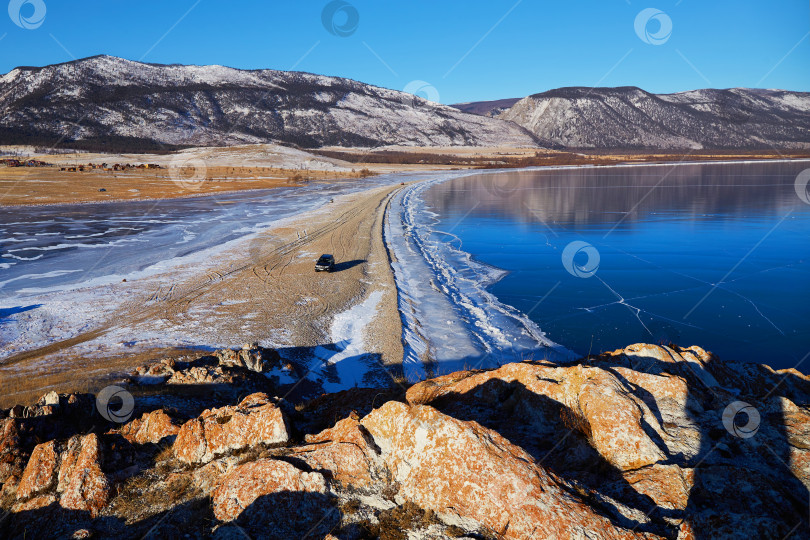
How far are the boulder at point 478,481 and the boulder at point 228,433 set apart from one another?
183 cm

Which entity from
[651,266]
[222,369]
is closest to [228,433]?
[222,369]

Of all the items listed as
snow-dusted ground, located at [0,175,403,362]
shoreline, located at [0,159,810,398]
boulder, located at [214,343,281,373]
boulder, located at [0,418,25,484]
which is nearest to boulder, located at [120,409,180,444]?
boulder, located at [0,418,25,484]

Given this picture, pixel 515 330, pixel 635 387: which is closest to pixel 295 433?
pixel 635 387

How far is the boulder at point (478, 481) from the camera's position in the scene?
5.04 m

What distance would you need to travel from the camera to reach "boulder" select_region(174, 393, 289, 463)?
23.2 ft

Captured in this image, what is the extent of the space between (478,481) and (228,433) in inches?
152

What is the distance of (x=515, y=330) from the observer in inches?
783

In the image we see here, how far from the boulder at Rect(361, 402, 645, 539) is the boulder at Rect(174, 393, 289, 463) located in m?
1.83

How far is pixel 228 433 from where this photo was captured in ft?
23.6

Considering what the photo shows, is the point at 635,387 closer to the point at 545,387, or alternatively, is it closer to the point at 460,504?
the point at 545,387

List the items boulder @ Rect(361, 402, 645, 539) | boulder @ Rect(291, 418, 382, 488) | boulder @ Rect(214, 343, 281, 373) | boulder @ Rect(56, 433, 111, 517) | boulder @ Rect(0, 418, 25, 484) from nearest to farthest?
boulder @ Rect(361, 402, 645, 539), boulder @ Rect(291, 418, 382, 488), boulder @ Rect(56, 433, 111, 517), boulder @ Rect(0, 418, 25, 484), boulder @ Rect(214, 343, 281, 373)

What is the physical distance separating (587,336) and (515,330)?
2818 millimetres

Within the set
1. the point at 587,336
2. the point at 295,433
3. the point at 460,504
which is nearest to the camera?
the point at 460,504

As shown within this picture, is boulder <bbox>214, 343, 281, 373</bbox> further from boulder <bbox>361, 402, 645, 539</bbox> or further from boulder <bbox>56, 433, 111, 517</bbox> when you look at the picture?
boulder <bbox>361, 402, 645, 539</bbox>
